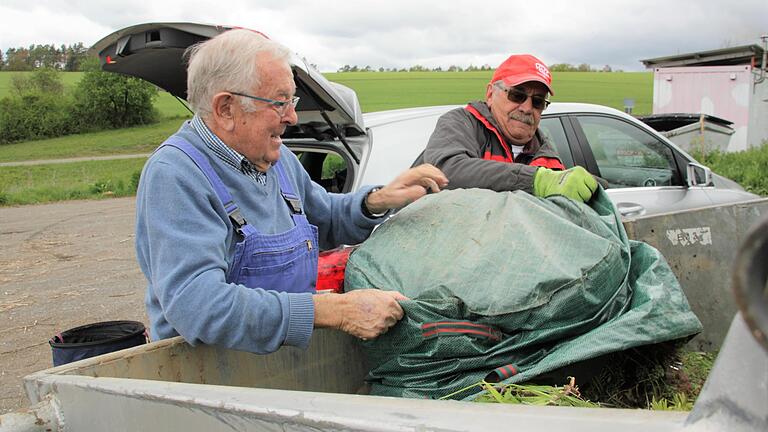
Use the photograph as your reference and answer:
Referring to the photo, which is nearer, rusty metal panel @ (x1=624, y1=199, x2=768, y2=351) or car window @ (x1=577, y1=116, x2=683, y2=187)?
rusty metal panel @ (x1=624, y1=199, x2=768, y2=351)

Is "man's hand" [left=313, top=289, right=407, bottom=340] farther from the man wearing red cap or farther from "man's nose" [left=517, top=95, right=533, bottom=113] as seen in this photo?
"man's nose" [left=517, top=95, right=533, bottom=113]

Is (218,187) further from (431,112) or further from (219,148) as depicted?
(431,112)

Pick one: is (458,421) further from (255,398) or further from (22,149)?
(22,149)

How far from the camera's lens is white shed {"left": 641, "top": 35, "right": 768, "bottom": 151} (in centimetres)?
1794

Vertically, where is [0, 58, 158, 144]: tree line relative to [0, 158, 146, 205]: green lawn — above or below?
above

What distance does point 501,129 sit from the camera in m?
3.85

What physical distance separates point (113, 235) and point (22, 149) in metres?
34.6

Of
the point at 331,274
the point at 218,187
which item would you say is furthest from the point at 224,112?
the point at 331,274

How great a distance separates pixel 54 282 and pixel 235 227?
6.95 m

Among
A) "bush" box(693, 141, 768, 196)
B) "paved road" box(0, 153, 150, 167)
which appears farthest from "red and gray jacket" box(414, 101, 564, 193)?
"paved road" box(0, 153, 150, 167)

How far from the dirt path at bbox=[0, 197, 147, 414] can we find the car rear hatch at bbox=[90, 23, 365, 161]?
7.32ft

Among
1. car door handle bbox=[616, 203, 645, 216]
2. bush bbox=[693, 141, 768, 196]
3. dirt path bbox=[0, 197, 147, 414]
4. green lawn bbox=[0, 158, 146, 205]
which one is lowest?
green lawn bbox=[0, 158, 146, 205]

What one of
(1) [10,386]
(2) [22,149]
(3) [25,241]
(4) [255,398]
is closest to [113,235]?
(3) [25,241]

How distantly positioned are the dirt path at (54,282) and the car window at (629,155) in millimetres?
4118
